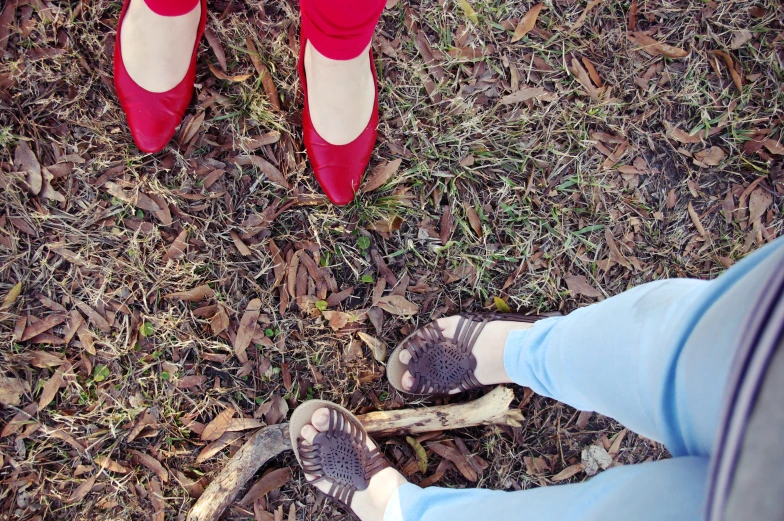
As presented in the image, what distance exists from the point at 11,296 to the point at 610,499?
1.84 metres

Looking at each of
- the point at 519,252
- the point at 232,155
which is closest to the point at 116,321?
the point at 232,155

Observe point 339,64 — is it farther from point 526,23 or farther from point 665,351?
point 665,351

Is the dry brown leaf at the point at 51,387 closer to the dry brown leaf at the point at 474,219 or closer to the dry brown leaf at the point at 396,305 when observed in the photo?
the dry brown leaf at the point at 396,305

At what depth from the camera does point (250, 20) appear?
174 centimetres

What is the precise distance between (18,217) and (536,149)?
71.4 inches

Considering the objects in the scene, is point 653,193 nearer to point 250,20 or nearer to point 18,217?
point 250,20

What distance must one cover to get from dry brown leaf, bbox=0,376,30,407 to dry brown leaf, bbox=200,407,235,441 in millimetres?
595

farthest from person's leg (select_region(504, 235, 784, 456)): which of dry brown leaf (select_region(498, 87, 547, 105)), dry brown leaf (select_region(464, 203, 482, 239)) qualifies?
dry brown leaf (select_region(498, 87, 547, 105))

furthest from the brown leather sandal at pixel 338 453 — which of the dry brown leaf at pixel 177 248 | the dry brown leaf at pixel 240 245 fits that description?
the dry brown leaf at pixel 177 248

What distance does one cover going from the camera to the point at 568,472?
178 cm

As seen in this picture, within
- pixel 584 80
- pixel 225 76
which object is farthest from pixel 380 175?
pixel 584 80

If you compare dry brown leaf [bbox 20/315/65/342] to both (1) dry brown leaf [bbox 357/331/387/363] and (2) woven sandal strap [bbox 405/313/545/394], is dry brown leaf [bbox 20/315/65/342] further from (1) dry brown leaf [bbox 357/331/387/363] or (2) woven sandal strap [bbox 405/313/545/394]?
(2) woven sandal strap [bbox 405/313/545/394]

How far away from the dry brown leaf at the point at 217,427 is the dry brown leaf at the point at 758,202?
81.4 inches

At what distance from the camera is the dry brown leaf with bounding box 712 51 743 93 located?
189 centimetres
